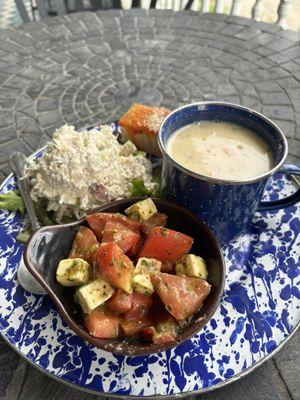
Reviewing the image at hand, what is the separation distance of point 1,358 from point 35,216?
1.62 ft

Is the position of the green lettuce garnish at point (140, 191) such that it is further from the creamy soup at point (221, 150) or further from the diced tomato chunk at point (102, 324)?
the diced tomato chunk at point (102, 324)

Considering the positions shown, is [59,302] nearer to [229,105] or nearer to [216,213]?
[216,213]

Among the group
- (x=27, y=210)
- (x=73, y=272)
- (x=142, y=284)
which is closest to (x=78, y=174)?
(x=27, y=210)

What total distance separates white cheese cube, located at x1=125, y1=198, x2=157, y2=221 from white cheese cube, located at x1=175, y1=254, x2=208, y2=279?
0.18 m

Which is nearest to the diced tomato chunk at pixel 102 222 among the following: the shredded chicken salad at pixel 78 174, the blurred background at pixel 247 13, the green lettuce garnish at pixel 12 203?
the shredded chicken salad at pixel 78 174

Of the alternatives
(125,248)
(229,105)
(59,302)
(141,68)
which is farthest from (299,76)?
(59,302)

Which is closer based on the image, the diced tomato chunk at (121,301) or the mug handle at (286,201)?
the diced tomato chunk at (121,301)

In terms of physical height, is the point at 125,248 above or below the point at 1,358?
above

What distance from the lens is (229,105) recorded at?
138cm

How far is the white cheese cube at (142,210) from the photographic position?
119cm

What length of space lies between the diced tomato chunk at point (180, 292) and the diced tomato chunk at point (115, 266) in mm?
75

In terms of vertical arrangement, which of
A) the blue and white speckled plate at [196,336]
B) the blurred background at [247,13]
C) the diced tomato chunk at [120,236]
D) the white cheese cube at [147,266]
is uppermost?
the diced tomato chunk at [120,236]

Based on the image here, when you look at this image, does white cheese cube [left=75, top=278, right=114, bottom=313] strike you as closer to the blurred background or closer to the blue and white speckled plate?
the blue and white speckled plate

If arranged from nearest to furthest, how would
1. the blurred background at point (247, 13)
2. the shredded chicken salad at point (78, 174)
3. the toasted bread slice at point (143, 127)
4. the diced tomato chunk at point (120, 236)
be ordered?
the diced tomato chunk at point (120, 236) < the shredded chicken salad at point (78, 174) < the toasted bread slice at point (143, 127) < the blurred background at point (247, 13)
